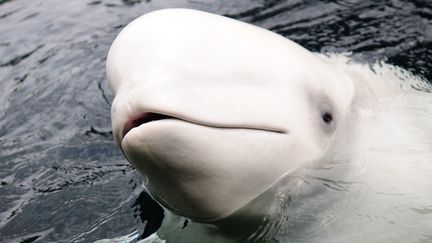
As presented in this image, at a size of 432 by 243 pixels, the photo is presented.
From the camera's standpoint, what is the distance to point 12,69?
902 centimetres

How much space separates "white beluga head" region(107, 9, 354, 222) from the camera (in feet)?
11.8

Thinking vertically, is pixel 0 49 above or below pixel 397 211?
below

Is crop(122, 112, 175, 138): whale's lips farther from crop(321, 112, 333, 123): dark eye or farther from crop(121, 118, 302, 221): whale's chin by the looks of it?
crop(321, 112, 333, 123): dark eye

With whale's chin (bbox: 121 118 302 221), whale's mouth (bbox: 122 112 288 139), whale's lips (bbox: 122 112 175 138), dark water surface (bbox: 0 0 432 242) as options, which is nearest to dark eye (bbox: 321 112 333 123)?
whale's chin (bbox: 121 118 302 221)

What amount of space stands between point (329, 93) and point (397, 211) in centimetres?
94

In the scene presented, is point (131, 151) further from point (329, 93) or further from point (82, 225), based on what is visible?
point (82, 225)

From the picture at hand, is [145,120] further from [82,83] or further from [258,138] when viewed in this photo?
[82,83]

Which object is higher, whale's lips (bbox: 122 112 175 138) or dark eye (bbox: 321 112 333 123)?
whale's lips (bbox: 122 112 175 138)

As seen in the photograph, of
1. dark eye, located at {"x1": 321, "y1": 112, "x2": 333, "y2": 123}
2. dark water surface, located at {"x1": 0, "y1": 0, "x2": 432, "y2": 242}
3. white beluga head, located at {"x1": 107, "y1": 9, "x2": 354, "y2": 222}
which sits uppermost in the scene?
white beluga head, located at {"x1": 107, "y1": 9, "x2": 354, "y2": 222}

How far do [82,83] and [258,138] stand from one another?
4908 mm

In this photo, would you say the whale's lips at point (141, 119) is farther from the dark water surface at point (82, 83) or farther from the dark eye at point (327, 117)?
the dark water surface at point (82, 83)

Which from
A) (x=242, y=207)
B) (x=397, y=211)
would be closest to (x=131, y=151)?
(x=242, y=207)

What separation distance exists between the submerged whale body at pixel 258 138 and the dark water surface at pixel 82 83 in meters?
1.18

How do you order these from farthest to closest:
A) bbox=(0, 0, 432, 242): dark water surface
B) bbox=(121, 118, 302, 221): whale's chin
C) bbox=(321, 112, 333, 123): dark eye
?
1. bbox=(0, 0, 432, 242): dark water surface
2. bbox=(321, 112, 333, 123): dark eye
3. bbox=(121, 118, 302, 221): whale's chin
